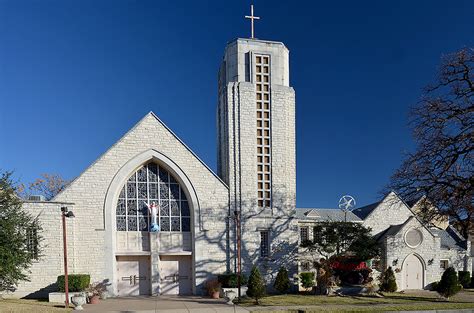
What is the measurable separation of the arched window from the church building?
63 millimetres

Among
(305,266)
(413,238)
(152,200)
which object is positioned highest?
(152,200)

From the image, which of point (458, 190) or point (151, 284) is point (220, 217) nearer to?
point (151, 284)

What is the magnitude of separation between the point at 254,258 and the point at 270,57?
13.4m

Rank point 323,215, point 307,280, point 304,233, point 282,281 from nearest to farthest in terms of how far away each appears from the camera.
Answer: point 282,281 → point 307,280 → point 304,233 → point 323,215

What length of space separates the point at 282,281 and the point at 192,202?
746 cm

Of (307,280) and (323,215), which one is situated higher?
(323,215)

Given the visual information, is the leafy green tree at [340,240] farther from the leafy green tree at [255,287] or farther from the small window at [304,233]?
the leafy green tree at [255,287]

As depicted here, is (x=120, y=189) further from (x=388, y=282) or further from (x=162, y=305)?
(x=388, y=282)

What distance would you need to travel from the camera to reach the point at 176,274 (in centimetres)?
2383

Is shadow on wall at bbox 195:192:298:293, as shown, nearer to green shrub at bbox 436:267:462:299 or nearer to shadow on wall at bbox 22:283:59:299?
shadow on wall at bbox 22:283:59:299

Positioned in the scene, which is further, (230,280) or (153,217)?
(153,217)

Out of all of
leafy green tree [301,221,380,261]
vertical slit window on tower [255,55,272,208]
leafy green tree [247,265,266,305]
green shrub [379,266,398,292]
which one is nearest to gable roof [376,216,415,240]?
green shrub [379,266,398,292]

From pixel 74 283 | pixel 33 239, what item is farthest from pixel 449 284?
pixel 33 239

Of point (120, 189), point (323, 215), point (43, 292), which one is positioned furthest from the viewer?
point (323, 215)
